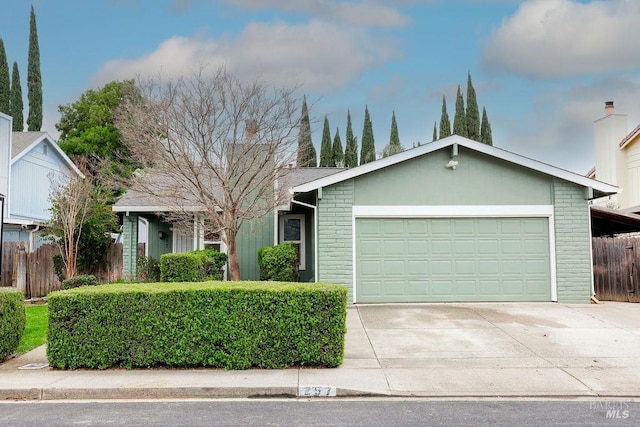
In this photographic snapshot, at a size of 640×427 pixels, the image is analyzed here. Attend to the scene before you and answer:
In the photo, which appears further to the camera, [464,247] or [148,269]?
[148,269]

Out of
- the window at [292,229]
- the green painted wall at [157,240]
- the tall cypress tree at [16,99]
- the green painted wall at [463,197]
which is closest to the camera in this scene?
the green painted wall at [463,197]

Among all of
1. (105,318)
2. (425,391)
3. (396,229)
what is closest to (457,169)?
(396,229)

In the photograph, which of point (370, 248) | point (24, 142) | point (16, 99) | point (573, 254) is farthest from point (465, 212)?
point (16, 99)

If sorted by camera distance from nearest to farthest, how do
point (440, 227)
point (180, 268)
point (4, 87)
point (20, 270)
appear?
point (180, 268) → point (440, 227) → point (20, 270) → point (4, 87)

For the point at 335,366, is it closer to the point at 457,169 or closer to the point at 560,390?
the point at 560,390

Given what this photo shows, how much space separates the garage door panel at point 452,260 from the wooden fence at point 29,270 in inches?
398

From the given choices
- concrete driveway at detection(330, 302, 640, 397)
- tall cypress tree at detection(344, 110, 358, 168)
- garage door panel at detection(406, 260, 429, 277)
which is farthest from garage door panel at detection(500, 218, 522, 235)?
tall cypress tree at detection(344, 110, 358, 168)

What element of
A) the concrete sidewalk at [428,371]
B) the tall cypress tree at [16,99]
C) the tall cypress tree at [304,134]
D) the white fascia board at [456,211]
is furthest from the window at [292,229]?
the tall cypress tree at [16,99]

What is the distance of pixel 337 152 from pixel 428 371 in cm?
3364

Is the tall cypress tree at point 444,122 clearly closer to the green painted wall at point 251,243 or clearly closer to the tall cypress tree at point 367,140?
the tall cypress tree at point 367,140

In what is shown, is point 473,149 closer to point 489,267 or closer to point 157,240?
point 489,267

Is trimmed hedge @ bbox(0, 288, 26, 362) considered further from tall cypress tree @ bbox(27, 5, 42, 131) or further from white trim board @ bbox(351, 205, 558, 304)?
tall cypress tree @ bbox(27, 5, 42, 131)

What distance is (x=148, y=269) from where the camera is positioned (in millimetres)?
15961

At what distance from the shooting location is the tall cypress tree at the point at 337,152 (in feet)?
130
